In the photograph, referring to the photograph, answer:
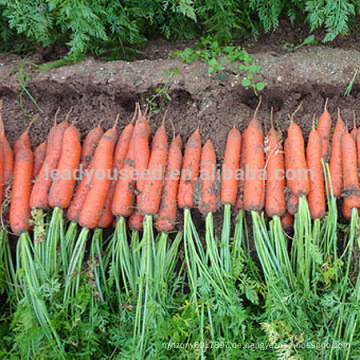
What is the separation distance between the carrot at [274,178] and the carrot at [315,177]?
17 cm

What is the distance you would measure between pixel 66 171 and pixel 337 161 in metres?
1.76

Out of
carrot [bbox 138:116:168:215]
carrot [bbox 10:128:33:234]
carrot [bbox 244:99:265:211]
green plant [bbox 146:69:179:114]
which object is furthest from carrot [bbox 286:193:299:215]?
carrot [bbox 10:128:33:234]

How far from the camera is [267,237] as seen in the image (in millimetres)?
2209

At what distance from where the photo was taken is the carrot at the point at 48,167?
2336 mm

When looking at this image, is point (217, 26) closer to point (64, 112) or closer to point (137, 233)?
point (64, 112)

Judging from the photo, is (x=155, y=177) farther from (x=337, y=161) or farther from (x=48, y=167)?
(x=337, y=161)

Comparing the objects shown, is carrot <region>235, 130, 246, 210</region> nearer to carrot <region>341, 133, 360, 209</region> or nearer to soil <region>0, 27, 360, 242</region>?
soil <region>0, 27, 360, 242</region>

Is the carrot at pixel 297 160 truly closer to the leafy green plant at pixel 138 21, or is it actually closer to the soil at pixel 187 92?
the soil at pixel 187 92

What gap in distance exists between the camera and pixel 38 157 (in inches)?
99.1

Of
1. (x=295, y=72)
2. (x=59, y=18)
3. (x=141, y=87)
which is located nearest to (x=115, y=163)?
(x=141, y=87)

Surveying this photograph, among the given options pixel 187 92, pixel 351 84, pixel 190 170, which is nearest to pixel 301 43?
pixel 351 84

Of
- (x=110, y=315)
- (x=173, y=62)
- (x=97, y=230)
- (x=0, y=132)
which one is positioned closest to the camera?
(x=110, y=315)

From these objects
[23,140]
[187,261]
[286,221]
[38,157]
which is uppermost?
[23,140]

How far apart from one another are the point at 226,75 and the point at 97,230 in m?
1.39
